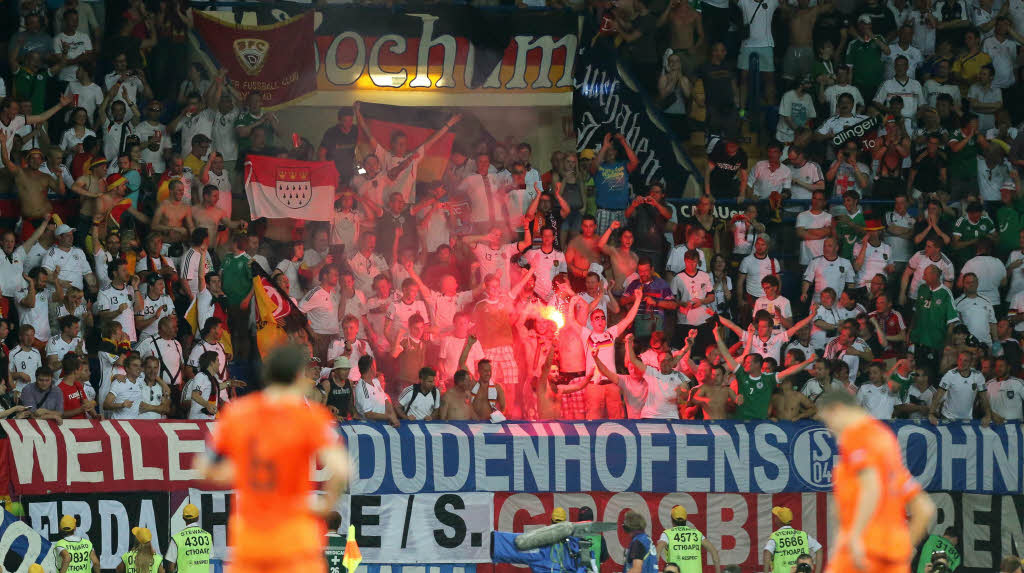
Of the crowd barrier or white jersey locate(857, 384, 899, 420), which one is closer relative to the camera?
the crowd barrier

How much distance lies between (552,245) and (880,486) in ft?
32.6

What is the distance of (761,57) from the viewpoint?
2200 centimetres

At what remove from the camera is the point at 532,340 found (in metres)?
17.7

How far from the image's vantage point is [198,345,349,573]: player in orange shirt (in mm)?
8156

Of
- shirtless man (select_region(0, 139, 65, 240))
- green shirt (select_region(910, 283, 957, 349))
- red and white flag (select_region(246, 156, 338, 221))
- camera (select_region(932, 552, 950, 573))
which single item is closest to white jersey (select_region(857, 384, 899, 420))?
green shirt (select_region(910, 283, 957, 349))

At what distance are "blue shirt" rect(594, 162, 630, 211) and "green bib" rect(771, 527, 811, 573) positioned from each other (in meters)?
5.80

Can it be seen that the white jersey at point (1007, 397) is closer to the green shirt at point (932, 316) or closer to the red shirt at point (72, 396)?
the green shirt at point (932, 316)

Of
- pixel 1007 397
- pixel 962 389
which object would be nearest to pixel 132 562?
pixel 962 389

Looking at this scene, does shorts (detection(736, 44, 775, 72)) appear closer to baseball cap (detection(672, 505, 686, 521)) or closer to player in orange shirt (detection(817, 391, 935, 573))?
baseball cap (detection(672, 505, 686, 521))

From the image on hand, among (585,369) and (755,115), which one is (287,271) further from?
(755,115)

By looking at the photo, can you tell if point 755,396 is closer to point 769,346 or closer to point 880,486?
point 769,346

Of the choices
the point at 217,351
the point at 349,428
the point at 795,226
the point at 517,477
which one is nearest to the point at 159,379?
the point at 217,351

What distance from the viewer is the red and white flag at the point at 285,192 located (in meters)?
19.2

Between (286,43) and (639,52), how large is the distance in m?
4.97
